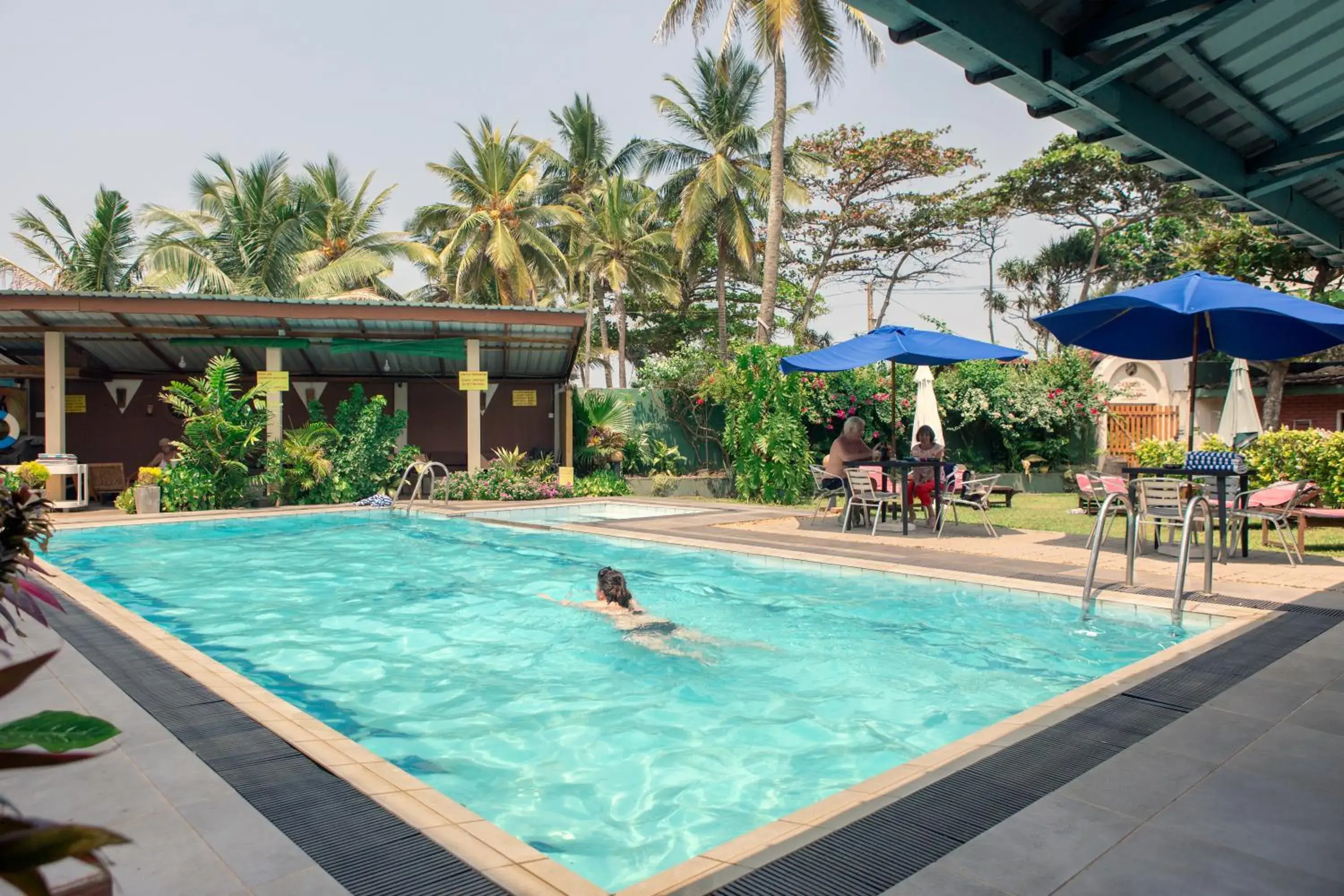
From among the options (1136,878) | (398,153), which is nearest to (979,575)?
(1136,878)

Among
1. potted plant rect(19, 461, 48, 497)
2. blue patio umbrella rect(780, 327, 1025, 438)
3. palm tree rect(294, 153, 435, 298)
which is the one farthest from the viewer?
palm tree rect(294, 153, 435, 298)

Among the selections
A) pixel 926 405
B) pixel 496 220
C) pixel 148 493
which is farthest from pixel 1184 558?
pixel 496 220

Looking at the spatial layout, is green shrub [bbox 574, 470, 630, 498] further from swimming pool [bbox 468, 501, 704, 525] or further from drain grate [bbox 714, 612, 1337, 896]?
drain grate [bbox 714, 612, 1337, 896]

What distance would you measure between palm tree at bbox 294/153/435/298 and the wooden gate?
20.8 m

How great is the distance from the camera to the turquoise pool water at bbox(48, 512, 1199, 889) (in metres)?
4.29

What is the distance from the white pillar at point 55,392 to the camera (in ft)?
45.8

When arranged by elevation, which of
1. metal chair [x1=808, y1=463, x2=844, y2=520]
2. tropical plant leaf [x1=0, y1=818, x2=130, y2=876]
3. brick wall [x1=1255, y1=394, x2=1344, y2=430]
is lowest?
metal chair [x1=808, y1=463, x2=844, y2=520]

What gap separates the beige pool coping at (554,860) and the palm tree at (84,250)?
24.9m

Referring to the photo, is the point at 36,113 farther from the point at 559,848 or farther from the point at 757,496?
the point at 757,496

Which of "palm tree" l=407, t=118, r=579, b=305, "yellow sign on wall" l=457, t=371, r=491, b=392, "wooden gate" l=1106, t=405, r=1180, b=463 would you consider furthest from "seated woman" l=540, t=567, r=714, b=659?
"palm tree" l=407, t=118, r=579, b=305

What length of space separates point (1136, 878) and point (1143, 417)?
63.1ft

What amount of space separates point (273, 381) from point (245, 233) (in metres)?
14.7

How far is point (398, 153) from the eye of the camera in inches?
1216

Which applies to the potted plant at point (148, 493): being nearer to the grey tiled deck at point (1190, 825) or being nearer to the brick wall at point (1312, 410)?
the grey tiled deck at point (1190, 825)
